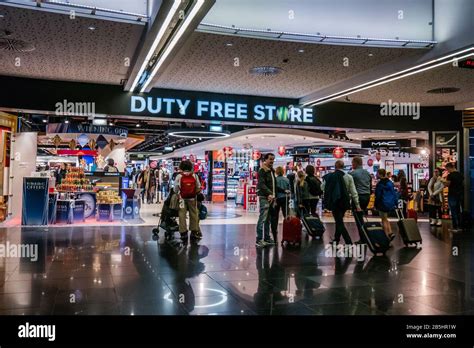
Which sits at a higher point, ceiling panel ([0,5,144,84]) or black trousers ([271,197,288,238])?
ceiling panel ([0,5,144,84])

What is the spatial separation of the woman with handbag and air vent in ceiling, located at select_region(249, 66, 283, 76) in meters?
5.90

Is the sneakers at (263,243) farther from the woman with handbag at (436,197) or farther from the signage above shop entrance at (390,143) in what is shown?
the signage above shop entrance at (390,143)

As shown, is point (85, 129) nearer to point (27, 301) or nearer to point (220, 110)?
point (220, 110)

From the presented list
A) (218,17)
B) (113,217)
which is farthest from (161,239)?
(218,17)

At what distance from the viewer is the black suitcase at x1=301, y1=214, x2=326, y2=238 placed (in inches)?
353

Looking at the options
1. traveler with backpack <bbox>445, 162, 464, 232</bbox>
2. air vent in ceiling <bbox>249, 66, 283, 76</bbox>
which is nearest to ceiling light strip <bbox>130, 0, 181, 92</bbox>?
air vent in ceiling <bbox>249, 66, 283, 76</bbox>

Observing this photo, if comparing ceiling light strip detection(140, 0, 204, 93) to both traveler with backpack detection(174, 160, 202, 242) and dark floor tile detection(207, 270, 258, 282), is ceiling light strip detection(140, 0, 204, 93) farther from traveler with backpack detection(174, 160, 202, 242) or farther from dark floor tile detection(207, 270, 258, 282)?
dark floor tile detection(207, 270, 258, 282)

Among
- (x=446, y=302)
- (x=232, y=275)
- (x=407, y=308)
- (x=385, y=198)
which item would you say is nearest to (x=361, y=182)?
(x=385, y=198)

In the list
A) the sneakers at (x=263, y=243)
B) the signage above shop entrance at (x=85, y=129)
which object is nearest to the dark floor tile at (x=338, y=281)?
the sneakers at (x=263, y=243)

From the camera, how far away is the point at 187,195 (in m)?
7.83

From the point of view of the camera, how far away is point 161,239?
831cm

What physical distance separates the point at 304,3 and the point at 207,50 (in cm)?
164

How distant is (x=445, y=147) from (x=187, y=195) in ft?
25.3
